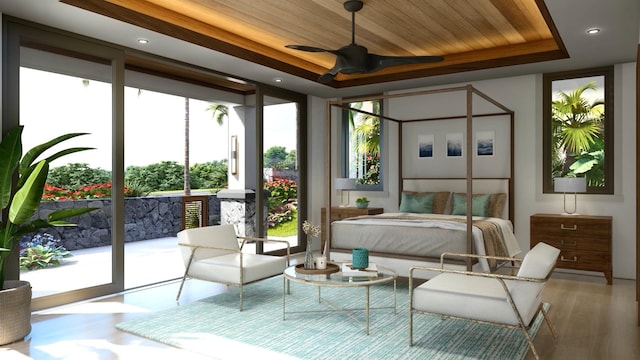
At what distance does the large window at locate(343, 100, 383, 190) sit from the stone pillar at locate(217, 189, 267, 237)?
7.15 ft

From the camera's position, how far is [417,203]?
6.61m

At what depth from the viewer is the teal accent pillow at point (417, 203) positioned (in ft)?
21.5

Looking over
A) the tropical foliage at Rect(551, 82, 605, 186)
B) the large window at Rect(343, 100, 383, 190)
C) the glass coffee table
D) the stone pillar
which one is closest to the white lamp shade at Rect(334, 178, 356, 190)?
the large window at Rect(343, 100, 383, 190)

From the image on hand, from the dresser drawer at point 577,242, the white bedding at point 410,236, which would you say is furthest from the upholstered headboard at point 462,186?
the dresser drawer at point 577,242

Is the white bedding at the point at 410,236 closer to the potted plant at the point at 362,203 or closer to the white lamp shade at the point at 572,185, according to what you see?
the white lamp shade at the point at 572,185

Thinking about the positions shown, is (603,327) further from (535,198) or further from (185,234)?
(185,234)

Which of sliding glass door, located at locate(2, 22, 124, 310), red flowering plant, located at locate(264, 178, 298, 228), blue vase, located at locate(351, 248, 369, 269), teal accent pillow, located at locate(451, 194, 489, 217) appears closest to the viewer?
blue vase, located at locate(351, 248, 369, 269)

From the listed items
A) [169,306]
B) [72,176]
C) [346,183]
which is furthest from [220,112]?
[169,306]

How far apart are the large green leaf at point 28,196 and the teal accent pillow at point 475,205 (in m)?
4.85

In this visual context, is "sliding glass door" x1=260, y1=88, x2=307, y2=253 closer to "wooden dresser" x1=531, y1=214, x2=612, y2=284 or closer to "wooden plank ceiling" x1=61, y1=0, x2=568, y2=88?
"wooden plank ceiling" x1=61, y1=0, x2=568, y2=88

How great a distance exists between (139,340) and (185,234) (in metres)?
1.39

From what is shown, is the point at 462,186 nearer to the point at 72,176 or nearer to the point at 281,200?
the point at 281,200

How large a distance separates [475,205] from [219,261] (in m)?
3.47

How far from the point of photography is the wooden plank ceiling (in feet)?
14.5
